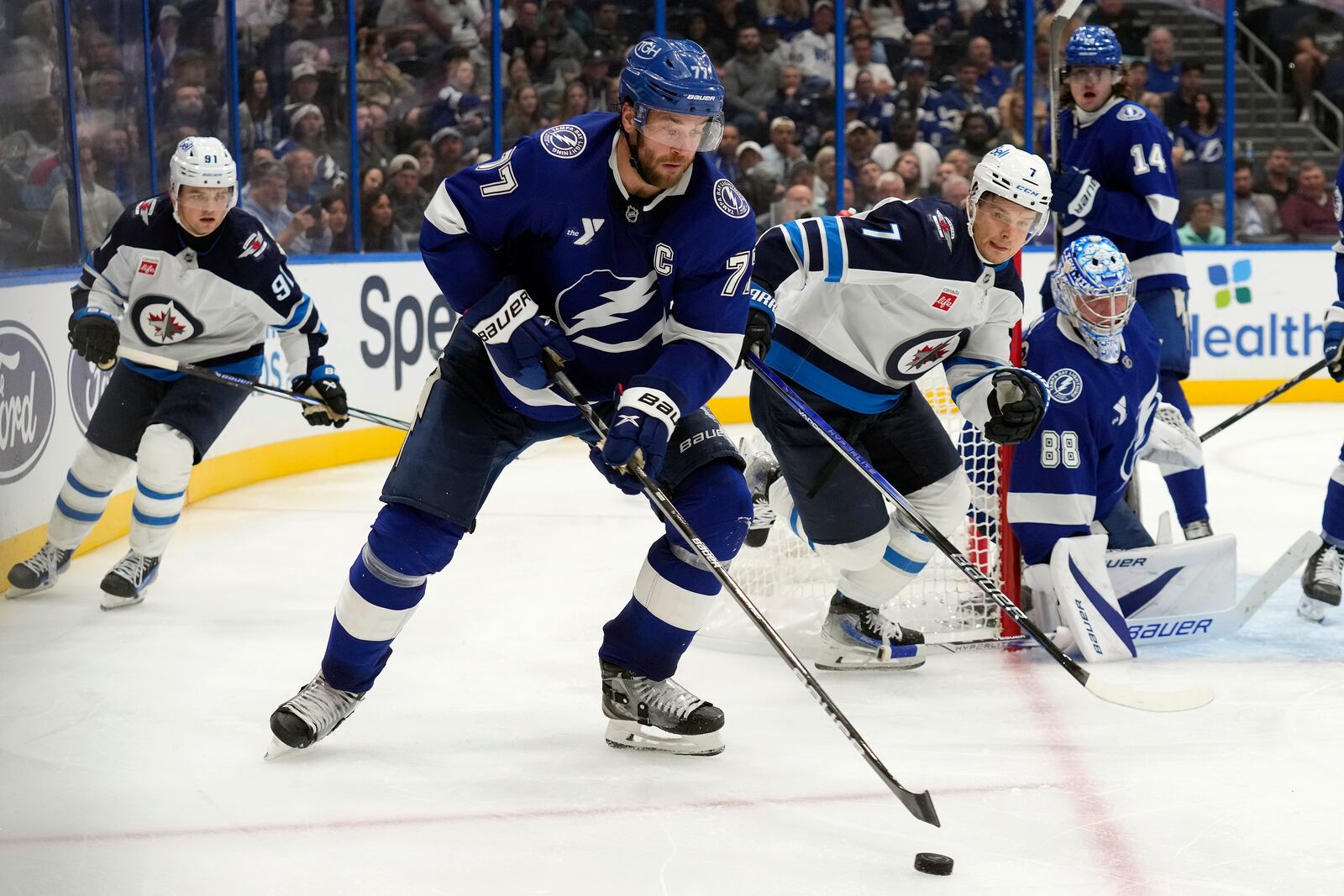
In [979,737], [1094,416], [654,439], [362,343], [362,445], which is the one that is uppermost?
[654,439]

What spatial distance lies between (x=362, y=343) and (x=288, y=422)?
0.44 metres

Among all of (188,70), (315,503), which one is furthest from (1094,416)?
(188,70)

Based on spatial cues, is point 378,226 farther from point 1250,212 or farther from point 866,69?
point 1250,212

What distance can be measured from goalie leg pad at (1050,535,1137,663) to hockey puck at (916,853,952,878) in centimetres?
112

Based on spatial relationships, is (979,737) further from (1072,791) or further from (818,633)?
(818,633)

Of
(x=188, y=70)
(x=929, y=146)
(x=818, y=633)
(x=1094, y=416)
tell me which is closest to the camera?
(x=1094, y=416)

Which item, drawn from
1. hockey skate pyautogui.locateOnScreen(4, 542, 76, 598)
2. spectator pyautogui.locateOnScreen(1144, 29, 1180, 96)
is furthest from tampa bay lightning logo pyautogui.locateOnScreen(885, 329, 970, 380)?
spectator pyautogui.locateOnScreen(1144, 29, 1180, 96)

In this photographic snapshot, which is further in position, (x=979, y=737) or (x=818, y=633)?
(x=818, y=633)

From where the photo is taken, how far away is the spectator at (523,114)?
24.0ft

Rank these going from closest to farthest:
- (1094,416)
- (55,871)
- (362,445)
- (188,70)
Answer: (55,871) → (1094,416) → (188,70) → (362,445)

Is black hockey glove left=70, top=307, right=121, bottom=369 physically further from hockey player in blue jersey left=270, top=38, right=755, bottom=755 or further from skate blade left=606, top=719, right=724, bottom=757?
skate blade left=606, top=719, right=724, bottom=757

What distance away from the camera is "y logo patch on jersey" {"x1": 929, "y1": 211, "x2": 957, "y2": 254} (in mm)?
2953

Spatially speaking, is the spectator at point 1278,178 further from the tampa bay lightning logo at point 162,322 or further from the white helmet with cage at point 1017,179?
the tampa bay lightning logo at point 162,322

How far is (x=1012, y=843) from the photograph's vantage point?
2.17 m
